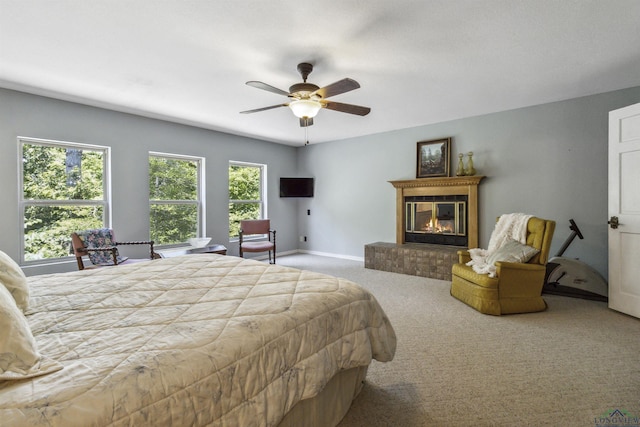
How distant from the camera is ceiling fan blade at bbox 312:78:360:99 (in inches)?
94.4

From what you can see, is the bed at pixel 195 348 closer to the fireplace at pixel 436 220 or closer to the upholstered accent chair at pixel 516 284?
the upholstered accent chair at pixel 516 284

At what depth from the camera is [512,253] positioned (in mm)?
3223

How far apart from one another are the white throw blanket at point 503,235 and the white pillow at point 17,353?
3502mm

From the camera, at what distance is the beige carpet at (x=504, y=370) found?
5.41 ft

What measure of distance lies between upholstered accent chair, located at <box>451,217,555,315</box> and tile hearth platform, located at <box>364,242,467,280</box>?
110 centimetres

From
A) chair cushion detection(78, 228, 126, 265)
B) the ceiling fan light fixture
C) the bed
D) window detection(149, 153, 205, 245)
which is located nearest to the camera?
the bed

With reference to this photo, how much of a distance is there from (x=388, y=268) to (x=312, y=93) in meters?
3.30

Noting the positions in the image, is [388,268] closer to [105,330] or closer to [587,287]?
[587,287]

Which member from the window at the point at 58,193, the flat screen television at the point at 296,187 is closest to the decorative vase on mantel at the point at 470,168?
the flat screen television at the point at 296,187

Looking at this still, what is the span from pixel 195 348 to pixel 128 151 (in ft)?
14.3

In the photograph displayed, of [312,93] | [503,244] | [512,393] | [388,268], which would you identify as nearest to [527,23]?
[312,93]

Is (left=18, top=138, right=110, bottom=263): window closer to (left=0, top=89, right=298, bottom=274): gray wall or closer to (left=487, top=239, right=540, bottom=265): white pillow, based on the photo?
(left=0, top=89, right=298, bottom=274): gray wall

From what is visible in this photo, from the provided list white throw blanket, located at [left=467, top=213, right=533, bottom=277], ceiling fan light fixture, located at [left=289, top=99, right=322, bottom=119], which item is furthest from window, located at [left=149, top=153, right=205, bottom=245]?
white throw blanket, located at [left=467, top=213, right=533, bottom=277]

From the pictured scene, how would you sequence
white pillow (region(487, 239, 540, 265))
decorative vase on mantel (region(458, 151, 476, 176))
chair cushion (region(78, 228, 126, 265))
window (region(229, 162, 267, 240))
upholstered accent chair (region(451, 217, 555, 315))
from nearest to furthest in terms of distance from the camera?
upholstered accent chair (region(451, 217, 555, 315)) < white pillow (region(487, 239, 540, 265)) < chair cushion (region(78, 228, 126, 265)) < decorative vase on mantel (region(458, 151, 476, 176)) < window (region(229, 162, 267, 240))
